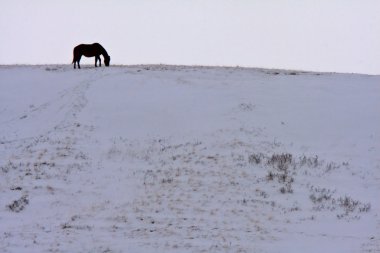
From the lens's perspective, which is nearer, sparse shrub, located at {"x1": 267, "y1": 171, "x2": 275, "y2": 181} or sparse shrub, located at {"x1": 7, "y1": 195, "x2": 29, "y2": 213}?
sparse shrub, located at {"x1": 7, "y1": 195, "x2": 29, "y2": 213}

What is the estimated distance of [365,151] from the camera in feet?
60.0

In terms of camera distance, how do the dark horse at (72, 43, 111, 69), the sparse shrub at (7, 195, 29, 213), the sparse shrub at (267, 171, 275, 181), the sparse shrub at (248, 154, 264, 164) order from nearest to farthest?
the sparse shrub at (7, 195, 29, 213), the sparse shrub at (267, 171, 275, 181), the sparse shrub at (248, 154, 264, 164), the dark horse at (72, 43, 111, 69)

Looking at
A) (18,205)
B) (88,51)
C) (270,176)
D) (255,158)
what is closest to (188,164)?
(255,158)

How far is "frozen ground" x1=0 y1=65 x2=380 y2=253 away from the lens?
11.7 m

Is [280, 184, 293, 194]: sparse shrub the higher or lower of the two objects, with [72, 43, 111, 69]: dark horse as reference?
lower

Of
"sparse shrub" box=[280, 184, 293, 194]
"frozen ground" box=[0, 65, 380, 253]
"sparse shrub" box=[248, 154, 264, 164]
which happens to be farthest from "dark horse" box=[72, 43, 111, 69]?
"sparse shrub" box=[280, 184, 293, 194]

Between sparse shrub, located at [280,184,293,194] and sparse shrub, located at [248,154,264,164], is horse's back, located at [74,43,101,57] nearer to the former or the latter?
sparse shrub, located at [248,154,264,164]

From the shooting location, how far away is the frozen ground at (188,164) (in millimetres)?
11664

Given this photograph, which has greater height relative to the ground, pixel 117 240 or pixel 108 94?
pixel 108 94

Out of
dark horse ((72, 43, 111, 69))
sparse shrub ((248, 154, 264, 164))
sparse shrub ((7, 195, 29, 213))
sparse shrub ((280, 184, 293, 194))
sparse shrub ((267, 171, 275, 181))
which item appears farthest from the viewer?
dark horse ((72, 43, 111, 69))

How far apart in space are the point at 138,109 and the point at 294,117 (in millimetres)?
6619

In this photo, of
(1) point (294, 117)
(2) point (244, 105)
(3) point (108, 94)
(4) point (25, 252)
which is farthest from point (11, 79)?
(4) point (25, 252)

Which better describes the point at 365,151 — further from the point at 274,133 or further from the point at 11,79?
the point at 11,79

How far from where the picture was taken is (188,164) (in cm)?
1658
